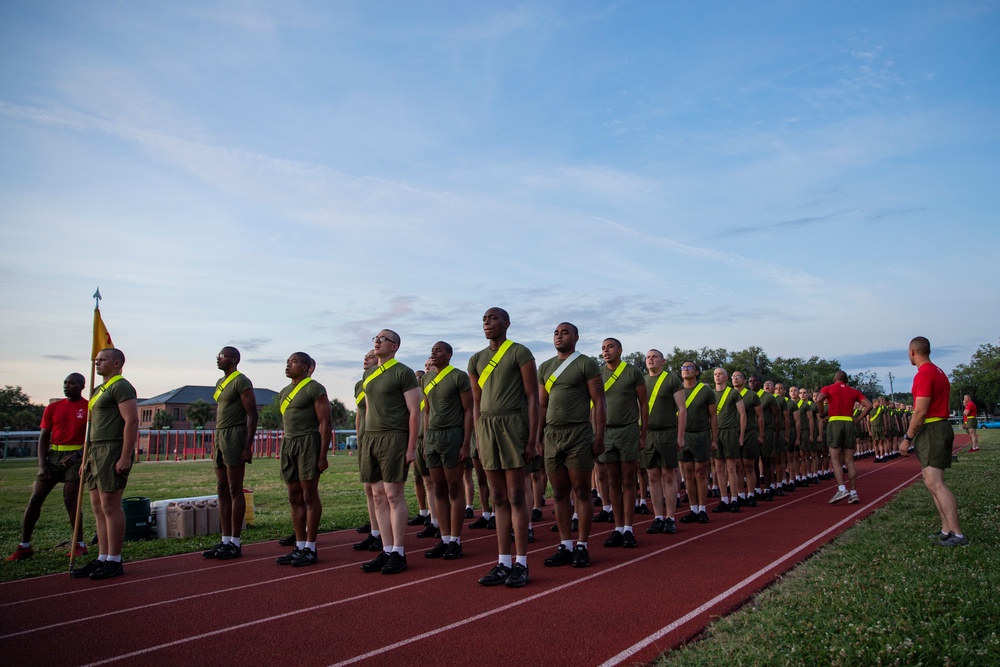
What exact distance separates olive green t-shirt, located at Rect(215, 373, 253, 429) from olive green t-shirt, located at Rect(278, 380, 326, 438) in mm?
608

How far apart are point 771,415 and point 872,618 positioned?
1073 centimetres

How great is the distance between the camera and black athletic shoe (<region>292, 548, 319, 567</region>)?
25.9 ft

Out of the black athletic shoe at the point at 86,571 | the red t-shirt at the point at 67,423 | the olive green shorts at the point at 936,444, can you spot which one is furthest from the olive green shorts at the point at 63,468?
the olive green shorts at the point at 936,444

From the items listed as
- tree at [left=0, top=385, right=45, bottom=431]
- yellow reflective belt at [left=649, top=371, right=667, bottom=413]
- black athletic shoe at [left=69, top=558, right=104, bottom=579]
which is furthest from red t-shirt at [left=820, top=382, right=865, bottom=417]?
tree at [left=0, top=385, right=45, bottom=431]

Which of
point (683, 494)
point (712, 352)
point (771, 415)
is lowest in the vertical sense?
point (683, 494)

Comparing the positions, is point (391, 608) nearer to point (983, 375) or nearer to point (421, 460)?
point (421, 460)

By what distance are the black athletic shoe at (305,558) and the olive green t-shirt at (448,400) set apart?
6.41 feet

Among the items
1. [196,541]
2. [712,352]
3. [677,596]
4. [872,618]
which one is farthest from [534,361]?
[712,352]

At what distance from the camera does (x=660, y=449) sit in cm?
1023

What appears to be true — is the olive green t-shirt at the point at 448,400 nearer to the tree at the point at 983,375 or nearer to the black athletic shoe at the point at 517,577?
the black athletic shoe at the point at 517,577

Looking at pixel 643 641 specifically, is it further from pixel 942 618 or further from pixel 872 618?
pixel 942 618

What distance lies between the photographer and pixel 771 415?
14922mm

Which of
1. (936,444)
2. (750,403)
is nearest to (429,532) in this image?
(936,444)

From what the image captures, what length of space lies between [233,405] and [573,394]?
411cm
